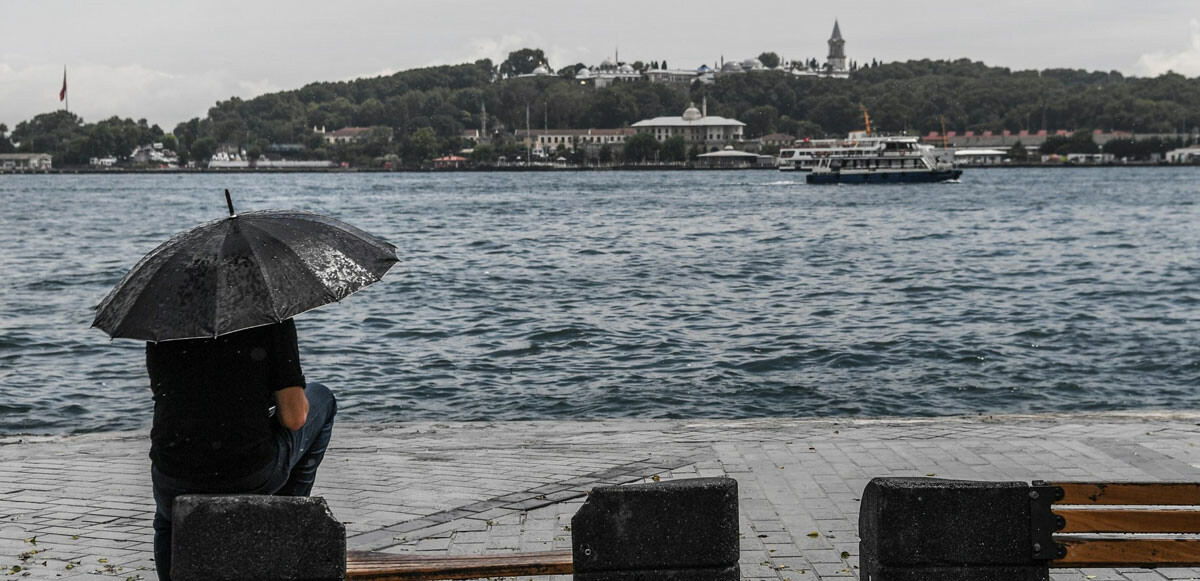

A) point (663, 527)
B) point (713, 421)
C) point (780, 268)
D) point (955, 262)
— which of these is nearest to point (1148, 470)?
point (713, 421)

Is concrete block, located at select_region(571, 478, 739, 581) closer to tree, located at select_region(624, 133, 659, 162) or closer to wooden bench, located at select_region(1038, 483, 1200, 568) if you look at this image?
wooden bench, located at select_region(1038, 483, 1200, 568)

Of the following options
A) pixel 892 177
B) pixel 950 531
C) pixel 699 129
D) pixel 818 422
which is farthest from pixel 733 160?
pixel 950 531

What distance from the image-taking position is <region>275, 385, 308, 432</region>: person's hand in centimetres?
404

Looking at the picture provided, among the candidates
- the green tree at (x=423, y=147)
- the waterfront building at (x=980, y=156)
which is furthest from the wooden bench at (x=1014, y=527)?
the green tree at (x=423, y=147)

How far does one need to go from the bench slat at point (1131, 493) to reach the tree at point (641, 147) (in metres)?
172

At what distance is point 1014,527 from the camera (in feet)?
12.9

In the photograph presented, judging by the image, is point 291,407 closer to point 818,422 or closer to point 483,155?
point 818,422

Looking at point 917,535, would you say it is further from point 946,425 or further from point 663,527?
point 946,425

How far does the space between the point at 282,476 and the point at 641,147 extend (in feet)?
567

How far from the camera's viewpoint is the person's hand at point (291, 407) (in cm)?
404

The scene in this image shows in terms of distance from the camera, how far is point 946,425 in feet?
29.1

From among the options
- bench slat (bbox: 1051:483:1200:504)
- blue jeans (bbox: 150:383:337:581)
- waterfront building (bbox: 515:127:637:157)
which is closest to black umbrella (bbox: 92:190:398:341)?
blue jeans (bbox: 150:383:337:581)

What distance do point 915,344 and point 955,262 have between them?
14.9 meters

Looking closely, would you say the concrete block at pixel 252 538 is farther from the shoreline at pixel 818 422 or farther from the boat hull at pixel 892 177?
the boat hull at pixel 892 177
